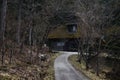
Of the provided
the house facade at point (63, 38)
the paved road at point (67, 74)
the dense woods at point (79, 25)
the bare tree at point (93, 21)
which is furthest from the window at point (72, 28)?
the paved road at point (67, 74)

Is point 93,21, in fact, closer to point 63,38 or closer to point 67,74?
point 67,74

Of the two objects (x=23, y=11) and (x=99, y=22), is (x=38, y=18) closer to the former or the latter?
(x=23, y=11)

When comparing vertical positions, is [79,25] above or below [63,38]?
above

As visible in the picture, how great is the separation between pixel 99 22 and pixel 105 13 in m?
3.98

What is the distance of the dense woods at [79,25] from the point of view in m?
27.0

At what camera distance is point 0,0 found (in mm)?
37594

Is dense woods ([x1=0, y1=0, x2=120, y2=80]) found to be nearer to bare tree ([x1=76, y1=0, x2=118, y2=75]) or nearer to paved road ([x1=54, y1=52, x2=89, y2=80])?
bare tree ([x1=76, y1=0, x2=118, y2=75])

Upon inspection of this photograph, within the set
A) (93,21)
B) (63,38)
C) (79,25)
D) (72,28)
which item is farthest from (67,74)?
(63,38)

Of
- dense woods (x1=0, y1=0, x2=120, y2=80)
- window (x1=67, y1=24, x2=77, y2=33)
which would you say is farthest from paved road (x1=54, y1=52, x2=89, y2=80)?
window (x1=67, y1=24, x2=77, y2=33)

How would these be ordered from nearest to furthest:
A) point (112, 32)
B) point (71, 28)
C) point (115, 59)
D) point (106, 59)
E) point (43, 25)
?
point (112, 32), point (43, 25), point (115, 59), point (106, 59), point (71, 28)

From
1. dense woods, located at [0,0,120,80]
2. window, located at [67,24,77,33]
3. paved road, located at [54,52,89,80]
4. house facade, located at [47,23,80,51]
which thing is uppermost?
dense woods, located at [0,0,120,80]

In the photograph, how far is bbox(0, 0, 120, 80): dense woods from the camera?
88.6 feet

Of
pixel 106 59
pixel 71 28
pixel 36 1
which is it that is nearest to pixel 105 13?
pixel 106 59

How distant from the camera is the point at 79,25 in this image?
111ft
